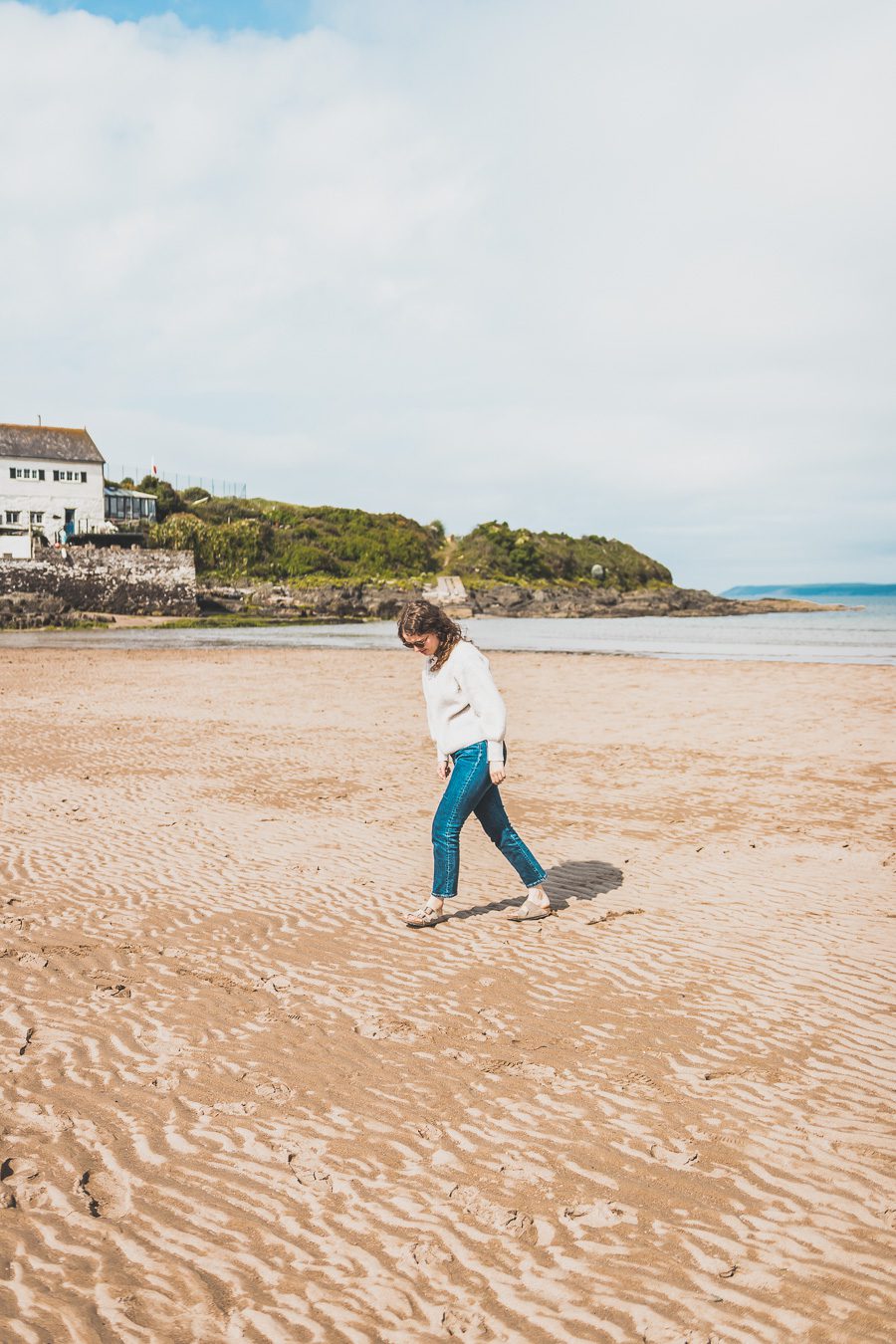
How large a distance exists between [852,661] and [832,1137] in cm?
3727

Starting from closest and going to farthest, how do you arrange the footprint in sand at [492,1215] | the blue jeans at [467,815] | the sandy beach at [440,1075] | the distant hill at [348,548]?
the sandy beach at [440,1075] < the footprint in sand at [492,1215] < the blue jeans at [467,815] < the distant hill at [348,548]

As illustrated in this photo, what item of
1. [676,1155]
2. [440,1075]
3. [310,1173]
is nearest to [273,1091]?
[310,1173]

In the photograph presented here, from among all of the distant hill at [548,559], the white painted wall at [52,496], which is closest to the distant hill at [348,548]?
the distant hill at [548,559]

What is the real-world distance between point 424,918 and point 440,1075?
7.56ft

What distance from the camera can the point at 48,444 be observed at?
82875 mm

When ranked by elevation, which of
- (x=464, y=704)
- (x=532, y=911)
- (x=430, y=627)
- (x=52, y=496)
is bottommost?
(x=532, y=911)

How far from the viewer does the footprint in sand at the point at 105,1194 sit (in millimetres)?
3732

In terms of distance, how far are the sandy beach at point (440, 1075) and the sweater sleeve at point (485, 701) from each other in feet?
4.98

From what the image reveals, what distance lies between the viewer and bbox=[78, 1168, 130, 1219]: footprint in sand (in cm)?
373

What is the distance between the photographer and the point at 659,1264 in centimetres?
345

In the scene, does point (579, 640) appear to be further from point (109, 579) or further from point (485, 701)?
point (485, 701)

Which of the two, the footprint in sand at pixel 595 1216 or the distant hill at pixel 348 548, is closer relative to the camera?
the footprint in sand at pixel 595 1216

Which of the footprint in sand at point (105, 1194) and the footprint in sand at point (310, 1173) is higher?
the footprint in sand at point (105, 1194)

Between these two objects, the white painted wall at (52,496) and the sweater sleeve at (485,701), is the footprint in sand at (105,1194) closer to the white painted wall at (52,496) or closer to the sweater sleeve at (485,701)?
the sweater sleeve at (485,701)
